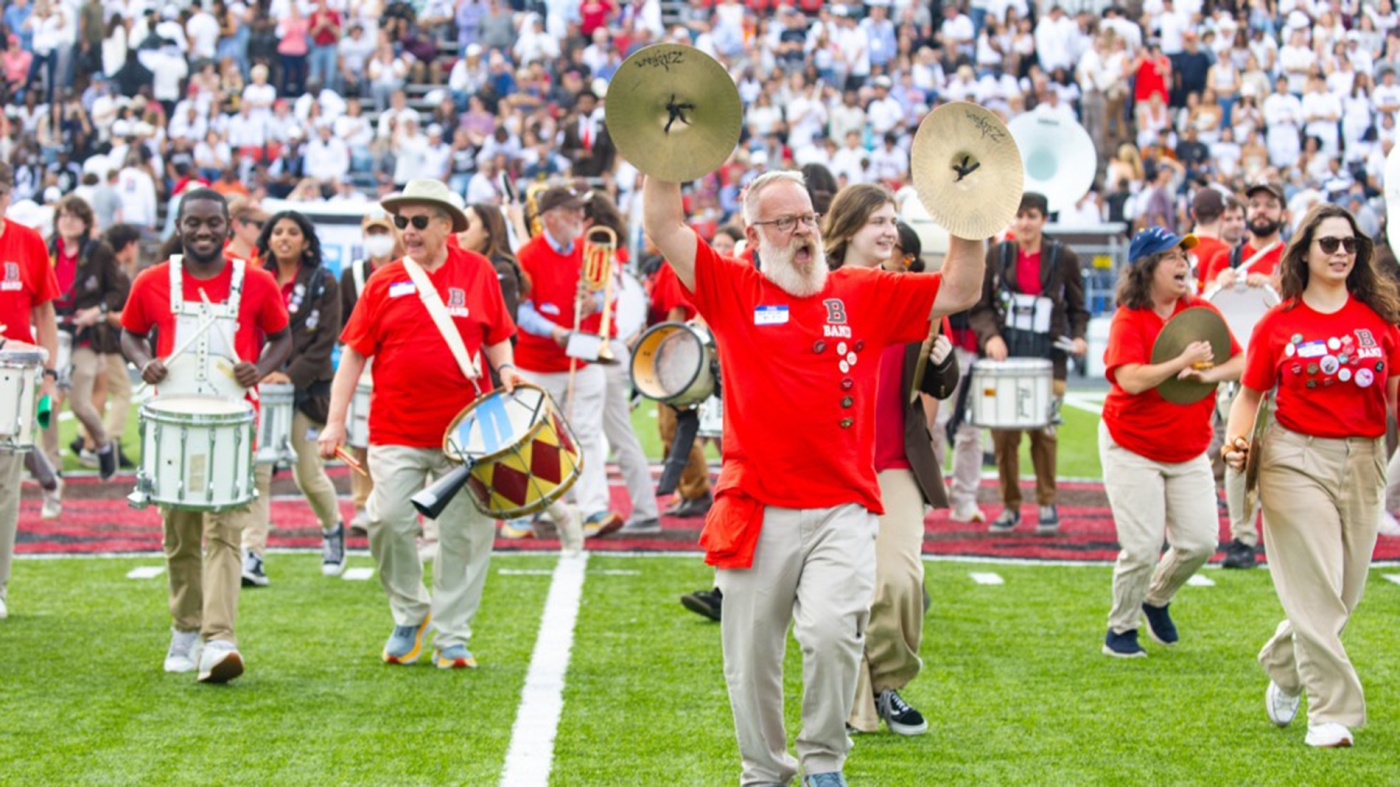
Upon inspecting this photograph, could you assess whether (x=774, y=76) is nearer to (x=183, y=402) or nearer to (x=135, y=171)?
(x=135, y=171)

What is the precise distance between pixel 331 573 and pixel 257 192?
50.1ft

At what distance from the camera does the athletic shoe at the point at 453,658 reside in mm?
8289

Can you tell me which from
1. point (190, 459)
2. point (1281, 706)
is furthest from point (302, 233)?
point (1281, 706)

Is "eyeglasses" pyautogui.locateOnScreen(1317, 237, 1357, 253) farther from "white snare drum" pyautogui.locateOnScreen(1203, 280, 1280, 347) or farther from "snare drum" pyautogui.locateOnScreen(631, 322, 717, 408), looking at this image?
"snare drum" pyautogui.locateOnScreen(631, 322, 717, 408)

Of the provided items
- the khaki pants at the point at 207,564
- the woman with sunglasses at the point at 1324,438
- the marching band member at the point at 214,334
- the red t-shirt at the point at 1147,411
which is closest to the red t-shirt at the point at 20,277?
the marching band member at the point at 214,334

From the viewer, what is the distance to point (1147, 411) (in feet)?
27.9

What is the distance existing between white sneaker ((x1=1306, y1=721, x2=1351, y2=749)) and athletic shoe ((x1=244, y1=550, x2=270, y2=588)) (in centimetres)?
564

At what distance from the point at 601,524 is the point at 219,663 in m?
4.80

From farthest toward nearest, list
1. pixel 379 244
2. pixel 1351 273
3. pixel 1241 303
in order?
pixel 379 244 → pixel 1241 303 → pixel 1351 273

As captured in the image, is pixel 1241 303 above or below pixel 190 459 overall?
above

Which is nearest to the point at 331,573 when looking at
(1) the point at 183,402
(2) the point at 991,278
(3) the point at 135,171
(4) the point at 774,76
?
(1) the point at 183,402

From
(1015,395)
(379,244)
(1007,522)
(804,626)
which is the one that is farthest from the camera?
(1007,522)

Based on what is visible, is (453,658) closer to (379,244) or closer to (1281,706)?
(1281,706)

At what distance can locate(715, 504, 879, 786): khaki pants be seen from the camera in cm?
563
